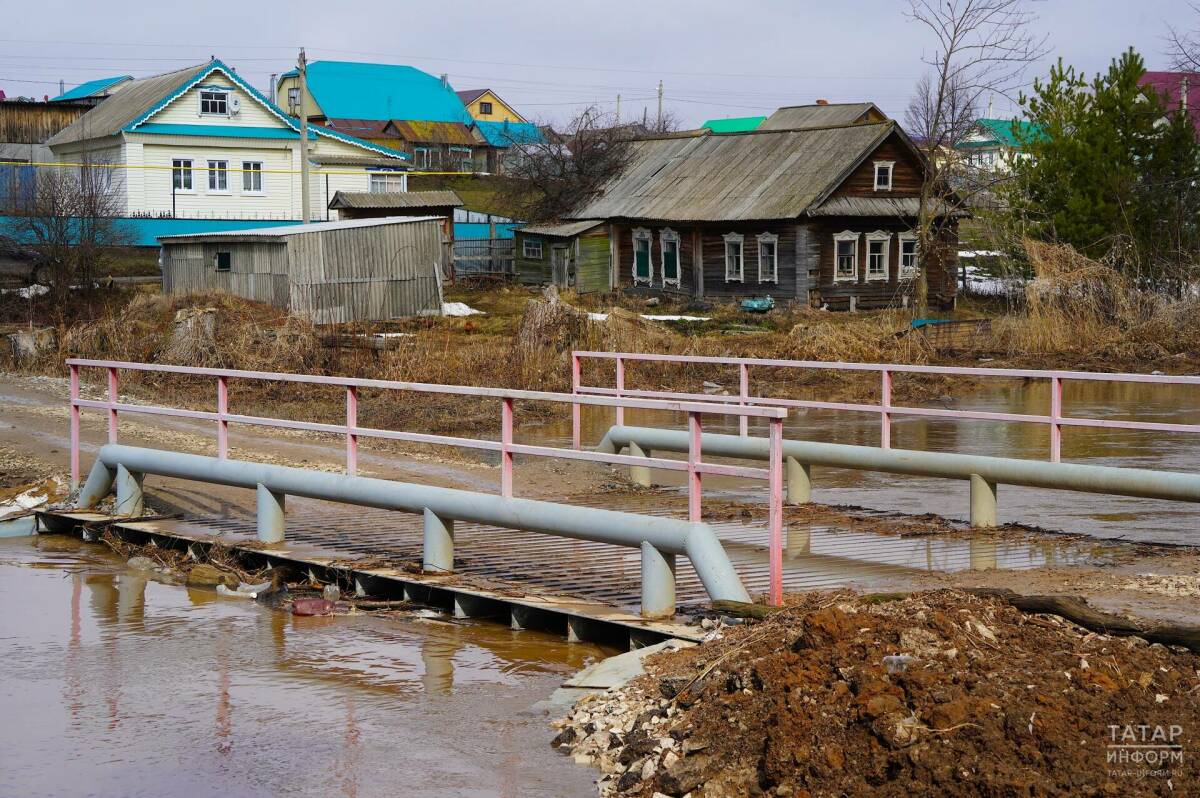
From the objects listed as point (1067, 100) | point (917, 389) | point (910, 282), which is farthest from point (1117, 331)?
point (910, 282)

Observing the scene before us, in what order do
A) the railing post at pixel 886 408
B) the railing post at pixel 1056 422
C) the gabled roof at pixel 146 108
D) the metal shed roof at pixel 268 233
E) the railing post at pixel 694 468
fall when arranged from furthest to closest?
1. the gabled roof at pixel 146 108
2. the metal shed roof at pixel 268 233
3. the railing post at pixel 886 408
4. the railing post at pixel 1056 422
5. the railing post at pixel 694 468

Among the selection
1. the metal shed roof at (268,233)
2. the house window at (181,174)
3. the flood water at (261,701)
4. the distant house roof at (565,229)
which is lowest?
the flood water at (261,701)

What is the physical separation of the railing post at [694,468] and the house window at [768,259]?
1351 inches

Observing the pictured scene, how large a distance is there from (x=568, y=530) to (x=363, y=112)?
8051cm

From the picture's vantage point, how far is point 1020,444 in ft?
63.3

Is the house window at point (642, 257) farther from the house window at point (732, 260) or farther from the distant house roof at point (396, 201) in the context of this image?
the distant house roof at point (396, 201)

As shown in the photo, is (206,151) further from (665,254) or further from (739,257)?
(739,257)

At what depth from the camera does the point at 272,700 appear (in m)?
7.91

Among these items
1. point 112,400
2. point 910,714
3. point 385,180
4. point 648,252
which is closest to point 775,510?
point 910,714

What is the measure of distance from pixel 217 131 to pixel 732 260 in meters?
23.1

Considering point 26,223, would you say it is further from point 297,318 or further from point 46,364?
point 297,318

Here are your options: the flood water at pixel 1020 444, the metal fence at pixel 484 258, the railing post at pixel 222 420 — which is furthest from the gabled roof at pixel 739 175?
the railing post at pixel 222 420

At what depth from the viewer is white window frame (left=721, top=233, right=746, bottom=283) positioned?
142ft

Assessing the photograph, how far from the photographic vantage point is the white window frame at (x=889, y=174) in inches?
1690
